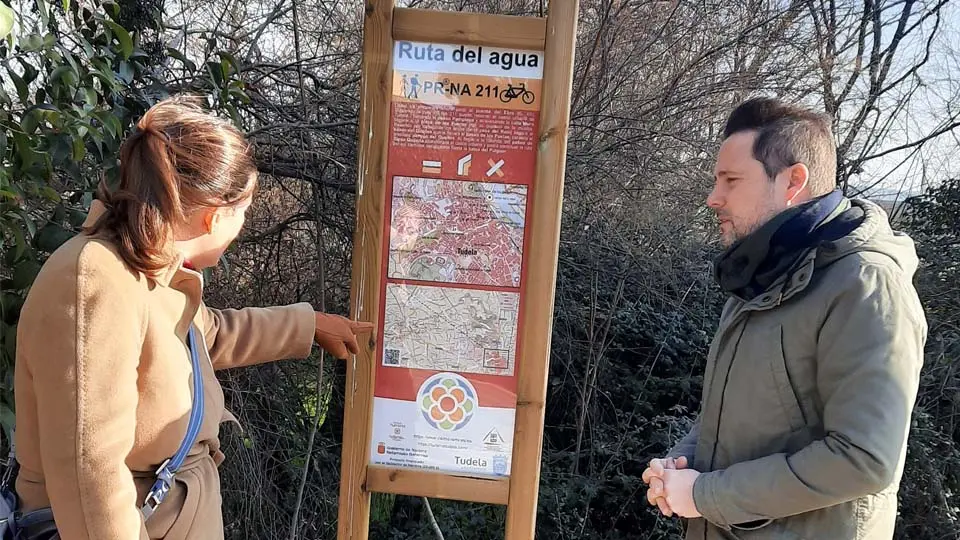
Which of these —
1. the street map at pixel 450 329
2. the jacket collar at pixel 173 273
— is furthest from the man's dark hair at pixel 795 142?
the jacket collar at pixel 173 273

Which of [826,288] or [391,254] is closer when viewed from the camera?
[826,288]

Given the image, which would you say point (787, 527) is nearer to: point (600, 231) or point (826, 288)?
point (826, 288)

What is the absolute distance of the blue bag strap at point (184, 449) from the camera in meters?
1.48

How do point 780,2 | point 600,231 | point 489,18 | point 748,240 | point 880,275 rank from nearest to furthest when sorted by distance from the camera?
point 880,275, point 748,240, point 489,18, point 600,231, point 780,2

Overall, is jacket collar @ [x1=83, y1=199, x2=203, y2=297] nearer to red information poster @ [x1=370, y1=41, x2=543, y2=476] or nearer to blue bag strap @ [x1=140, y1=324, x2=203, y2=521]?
blue bag strap @ [x1=140, y1=324, x2=203, y2=521]

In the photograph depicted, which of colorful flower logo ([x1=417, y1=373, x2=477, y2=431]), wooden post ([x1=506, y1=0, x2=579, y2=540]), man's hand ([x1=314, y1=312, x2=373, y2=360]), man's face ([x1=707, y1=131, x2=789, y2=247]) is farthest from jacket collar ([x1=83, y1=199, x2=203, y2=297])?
man's face ([x1=707, y1=131, x2=789, y2=247])

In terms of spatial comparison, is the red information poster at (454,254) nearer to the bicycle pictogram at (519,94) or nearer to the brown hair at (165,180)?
the bicycle pictogram at (519,94)

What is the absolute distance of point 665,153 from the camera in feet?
13.4

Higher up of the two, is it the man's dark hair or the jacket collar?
the man's dark hair

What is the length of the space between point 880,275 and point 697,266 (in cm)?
268

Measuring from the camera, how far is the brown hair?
1.37m

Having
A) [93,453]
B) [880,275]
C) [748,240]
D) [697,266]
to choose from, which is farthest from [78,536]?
[697,266]

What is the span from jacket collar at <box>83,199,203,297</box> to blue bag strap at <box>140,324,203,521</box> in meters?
0.12

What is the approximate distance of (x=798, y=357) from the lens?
151cm
